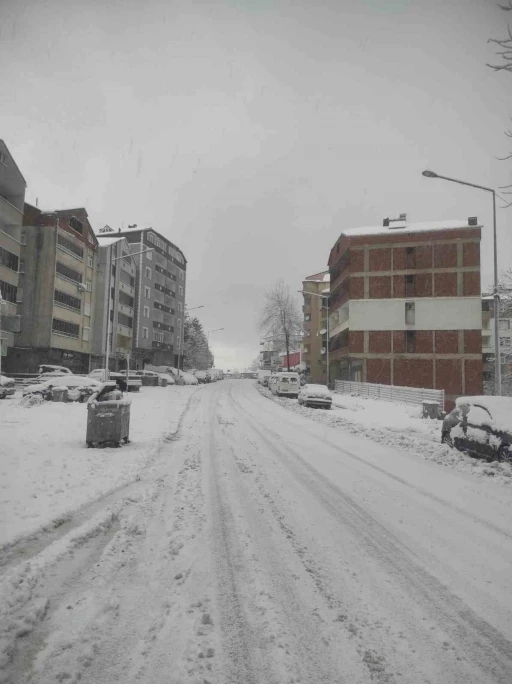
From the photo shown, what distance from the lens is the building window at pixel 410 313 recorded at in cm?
4062

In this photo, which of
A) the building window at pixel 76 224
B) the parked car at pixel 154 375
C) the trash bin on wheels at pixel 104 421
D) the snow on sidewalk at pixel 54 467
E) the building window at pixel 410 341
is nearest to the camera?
the snow on sidewalk at pixel 54 467

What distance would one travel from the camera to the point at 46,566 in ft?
12.9

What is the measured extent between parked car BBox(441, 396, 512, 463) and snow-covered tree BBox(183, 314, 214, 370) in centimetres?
7610

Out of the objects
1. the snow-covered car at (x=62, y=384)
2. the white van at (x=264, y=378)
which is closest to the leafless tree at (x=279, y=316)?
the white van at (x=264, y=378)

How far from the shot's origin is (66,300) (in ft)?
133

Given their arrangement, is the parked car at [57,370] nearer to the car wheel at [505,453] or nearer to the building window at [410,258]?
the car wheel at [505,453]

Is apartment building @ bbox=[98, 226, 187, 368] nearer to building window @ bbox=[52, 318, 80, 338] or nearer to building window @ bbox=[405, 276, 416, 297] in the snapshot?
building window @ bbox=[52, 318, 80, 338]

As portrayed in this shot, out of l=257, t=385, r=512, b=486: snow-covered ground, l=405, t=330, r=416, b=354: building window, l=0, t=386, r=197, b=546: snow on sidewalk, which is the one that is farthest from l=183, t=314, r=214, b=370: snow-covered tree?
l=0, t=386, r=197, b=546: snow on sidewalk

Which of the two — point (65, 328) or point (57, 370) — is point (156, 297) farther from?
point (57, 370)

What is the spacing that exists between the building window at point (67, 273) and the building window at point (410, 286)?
1262 inches

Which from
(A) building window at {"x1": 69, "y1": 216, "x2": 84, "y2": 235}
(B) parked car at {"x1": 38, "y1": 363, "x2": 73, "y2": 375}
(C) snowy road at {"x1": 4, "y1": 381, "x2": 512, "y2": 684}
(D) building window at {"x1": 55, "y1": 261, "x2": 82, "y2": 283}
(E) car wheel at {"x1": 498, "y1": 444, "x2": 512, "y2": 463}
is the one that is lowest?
(C) snowy road at {"x1": 4, "y1": 381, "x2": 512, "y2": 684}

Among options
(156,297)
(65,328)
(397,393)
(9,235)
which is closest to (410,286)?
(397,393)

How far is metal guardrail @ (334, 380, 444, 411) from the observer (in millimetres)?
24306

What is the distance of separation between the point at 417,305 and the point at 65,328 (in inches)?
1301
